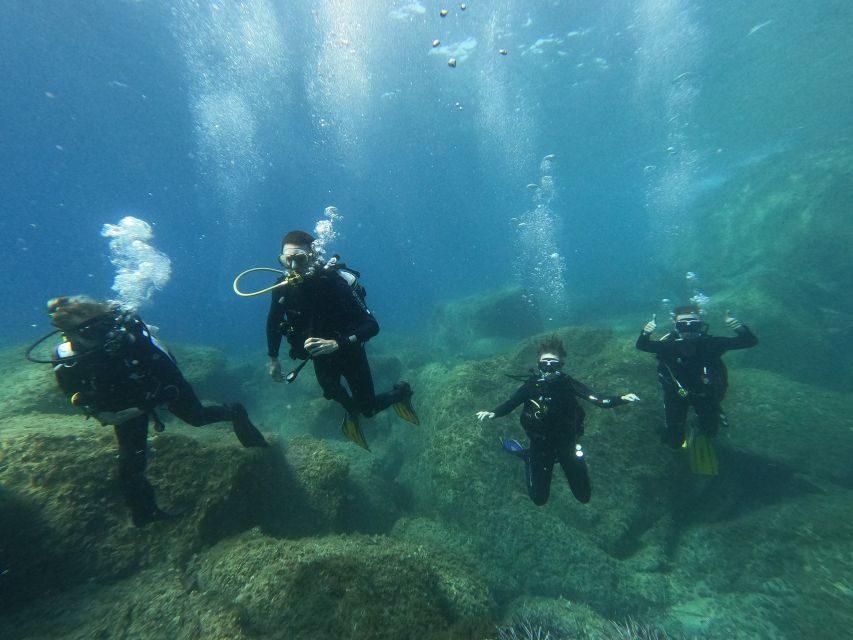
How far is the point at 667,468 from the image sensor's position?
21.6 feet

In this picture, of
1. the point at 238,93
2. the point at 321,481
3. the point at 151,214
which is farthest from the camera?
the point at 151,214

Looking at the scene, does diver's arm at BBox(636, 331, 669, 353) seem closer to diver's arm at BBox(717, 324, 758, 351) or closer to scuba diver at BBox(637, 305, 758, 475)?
scuba diver at BBox(637, 305, 758, 475)

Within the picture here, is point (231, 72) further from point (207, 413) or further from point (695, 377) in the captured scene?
point (695, 377)

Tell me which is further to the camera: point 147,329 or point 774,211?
point 774,211

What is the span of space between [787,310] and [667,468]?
9.35m

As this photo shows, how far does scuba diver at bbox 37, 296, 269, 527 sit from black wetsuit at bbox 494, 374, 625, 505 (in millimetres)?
4864

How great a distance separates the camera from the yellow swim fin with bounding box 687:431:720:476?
609 cm

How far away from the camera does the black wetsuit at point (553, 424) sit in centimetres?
535

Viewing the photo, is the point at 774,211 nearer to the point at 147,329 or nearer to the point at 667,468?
the point at 667,468

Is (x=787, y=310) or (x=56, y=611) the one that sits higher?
(x=56, y=611)

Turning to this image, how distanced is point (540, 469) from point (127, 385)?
605 cm

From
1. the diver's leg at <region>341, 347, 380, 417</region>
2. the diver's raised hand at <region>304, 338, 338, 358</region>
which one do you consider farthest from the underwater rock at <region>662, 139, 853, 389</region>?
the diver's raised hand at <region>304, 338, 338, 358</region>

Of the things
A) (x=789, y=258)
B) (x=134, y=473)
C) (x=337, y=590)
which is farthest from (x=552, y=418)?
(x=789, y=258)

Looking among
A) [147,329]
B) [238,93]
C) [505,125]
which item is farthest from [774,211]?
[238,93]
